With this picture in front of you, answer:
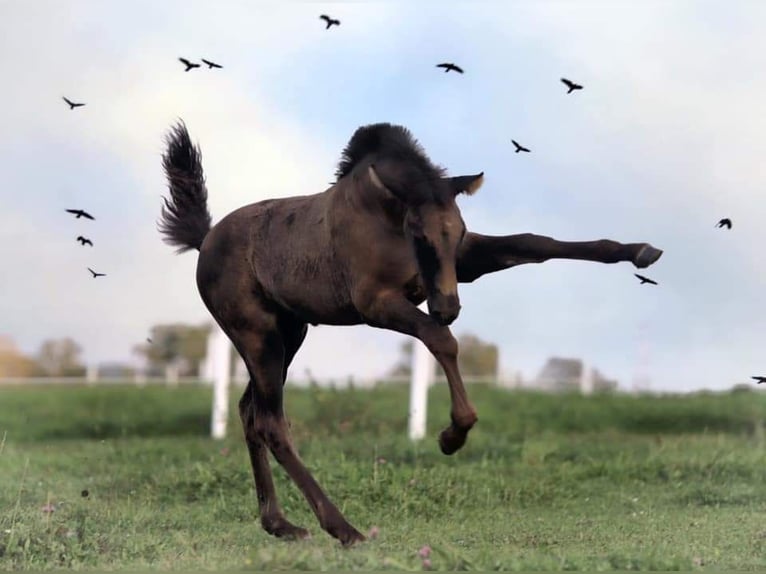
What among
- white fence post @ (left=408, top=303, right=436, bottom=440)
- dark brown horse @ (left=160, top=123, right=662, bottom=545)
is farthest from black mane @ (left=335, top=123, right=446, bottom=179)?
white fence post @ (left=408, top=303, right=436, bottom=440)

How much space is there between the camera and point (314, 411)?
14.9 meters

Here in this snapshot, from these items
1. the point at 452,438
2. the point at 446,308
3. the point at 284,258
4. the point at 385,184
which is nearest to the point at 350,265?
the point at 385,184

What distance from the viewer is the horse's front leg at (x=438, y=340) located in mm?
6242

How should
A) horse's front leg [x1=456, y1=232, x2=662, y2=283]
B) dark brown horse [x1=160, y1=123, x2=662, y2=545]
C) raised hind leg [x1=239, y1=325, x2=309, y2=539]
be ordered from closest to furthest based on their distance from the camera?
dark brown horse [x1=160, y1=123, x2=662, y2=545], horse's front leg [x1=456, y1=232, x2=662, y2=283], raised hind leg [x1=239, y1=325, x2=309, y2=539]

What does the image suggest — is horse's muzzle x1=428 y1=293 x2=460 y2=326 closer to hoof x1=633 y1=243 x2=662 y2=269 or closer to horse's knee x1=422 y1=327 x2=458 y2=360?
horse's knee x1=422 y1=327 x2=458 y2=360

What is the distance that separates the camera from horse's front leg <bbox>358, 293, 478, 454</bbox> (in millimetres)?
6242

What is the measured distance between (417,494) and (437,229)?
373 cm

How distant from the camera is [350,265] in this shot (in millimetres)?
7086

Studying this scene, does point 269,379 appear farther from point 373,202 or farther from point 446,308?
point 446,308

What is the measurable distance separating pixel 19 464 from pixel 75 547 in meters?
5.18

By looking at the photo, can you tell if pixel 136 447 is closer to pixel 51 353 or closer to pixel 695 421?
pixel 695 421

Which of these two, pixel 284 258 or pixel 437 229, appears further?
pixel 284 258

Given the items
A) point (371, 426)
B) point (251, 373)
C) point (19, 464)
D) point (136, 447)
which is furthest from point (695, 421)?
point (251, 373)

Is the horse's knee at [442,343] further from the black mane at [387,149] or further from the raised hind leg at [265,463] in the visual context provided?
the raised hind leg at [265,463]
